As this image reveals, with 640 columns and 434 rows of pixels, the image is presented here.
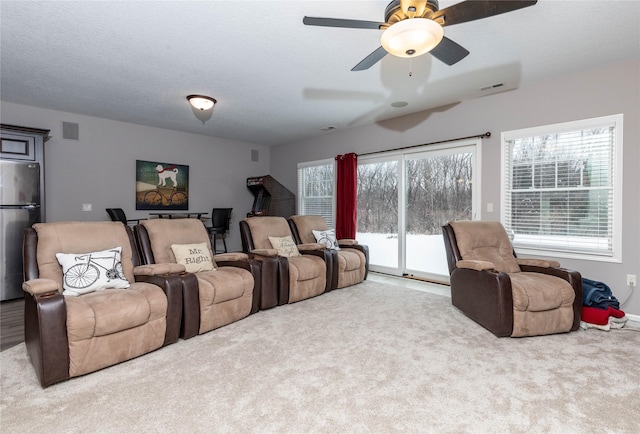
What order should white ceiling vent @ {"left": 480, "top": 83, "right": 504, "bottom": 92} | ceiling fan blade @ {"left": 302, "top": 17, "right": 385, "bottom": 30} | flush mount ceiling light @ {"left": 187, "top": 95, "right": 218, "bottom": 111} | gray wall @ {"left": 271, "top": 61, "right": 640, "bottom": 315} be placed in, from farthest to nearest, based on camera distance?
flush mount ceiling light @ {"left": 187, "top": 95, "right": 218, "bottom": 111} < white ceiling vent @ {"left": 480, "top": 83, "right": 504, "bottom": 92} < gray wall @ {"left": 271, "top": 61, "right": 640, "bottom": 315} < ceiling fan blade @ {"left": 302, "top": 17, "right": 385, "bottom": 30}

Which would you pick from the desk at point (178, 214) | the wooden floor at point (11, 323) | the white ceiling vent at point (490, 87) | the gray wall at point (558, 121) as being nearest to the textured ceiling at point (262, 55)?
the white ceiling vent at point (490, 87)

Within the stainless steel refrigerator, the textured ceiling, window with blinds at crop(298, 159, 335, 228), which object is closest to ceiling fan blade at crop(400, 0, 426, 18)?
the textured ceiling

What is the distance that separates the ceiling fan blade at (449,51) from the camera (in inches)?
86.7

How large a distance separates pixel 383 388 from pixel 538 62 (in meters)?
3.37

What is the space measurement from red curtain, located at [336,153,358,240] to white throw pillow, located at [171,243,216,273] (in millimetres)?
2872

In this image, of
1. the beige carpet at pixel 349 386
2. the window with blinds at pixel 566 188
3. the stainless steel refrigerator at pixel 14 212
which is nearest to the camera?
the beige carpet at pixel 349 386

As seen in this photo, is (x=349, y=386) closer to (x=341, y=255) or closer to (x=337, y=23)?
(x=337, y=23)

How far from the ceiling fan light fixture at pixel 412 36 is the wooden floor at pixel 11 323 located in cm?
361

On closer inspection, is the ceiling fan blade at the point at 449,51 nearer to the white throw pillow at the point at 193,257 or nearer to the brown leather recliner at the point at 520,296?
the brown leather recliner at the point at 520,296

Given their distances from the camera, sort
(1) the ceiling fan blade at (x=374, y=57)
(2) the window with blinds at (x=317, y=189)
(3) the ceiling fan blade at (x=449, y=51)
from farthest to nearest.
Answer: (2) the window with blinds at (x=317, y=189) → (1) the ceiling fan blade at (x=374, y=57) → (3) the ceiling fan blade at (x=449, y=51)

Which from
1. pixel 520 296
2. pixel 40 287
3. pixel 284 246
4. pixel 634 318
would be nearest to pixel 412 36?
pixel 520 296

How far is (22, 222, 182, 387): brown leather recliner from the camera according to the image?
78.0 inches

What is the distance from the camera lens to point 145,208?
5.64 meters

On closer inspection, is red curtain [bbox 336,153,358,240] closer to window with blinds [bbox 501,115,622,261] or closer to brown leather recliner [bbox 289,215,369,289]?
brown leather recliner [bbox 289,215,369,289]
